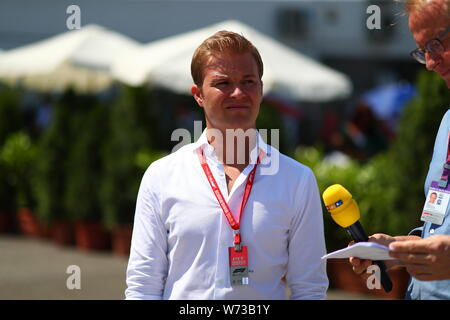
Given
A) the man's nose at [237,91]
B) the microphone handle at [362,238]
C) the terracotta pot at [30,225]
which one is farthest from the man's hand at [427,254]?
the terracotta pot at [30,225]

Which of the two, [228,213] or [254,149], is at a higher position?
[254,149]

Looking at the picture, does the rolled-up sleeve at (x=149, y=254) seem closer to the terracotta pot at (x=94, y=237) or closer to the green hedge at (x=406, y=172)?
the green hedge at (x=406, y=172)

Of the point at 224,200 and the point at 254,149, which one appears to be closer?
the point at 224,200

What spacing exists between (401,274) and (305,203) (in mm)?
4415

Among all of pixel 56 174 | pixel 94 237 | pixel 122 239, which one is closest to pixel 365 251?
pixel 122 239

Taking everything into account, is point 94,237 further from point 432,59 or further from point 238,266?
point 432,59

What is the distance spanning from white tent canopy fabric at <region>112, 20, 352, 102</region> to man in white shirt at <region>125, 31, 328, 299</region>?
A: 800 centimetres

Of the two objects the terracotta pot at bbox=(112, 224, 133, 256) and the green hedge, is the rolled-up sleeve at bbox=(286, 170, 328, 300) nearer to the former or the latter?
the green hedge

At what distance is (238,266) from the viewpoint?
2.58 metres

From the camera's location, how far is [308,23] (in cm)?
2319

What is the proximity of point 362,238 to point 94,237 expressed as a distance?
8.41m

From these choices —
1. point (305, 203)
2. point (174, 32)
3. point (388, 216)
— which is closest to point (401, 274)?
point (388, 216)

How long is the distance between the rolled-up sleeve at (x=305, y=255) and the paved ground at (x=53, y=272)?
4.84 meters

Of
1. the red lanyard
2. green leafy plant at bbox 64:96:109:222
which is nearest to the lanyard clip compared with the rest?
the red lanyard
